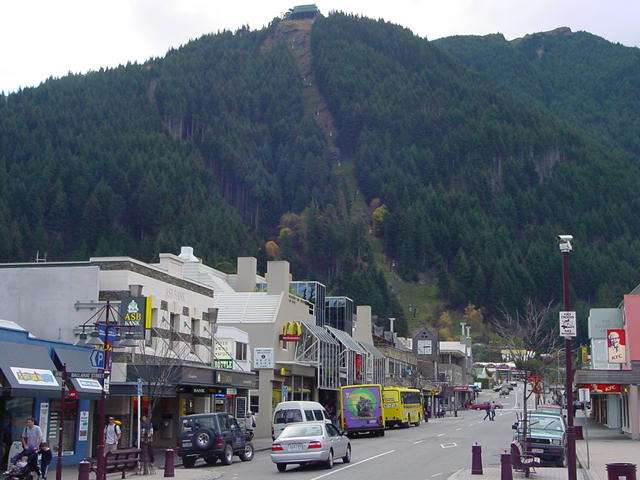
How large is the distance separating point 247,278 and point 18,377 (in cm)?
4233

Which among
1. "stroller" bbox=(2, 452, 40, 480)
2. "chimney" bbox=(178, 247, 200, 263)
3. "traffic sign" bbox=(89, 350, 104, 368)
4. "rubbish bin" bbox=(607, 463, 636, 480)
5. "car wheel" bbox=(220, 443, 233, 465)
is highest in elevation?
"chimney" bbox=(178, 247, 200, 263)

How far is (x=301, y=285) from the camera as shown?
7006cm

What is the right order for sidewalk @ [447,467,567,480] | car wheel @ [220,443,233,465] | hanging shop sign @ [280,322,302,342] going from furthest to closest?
hanging shop sign @ [280,322,302,342] < car wheel @ [220,443,233,465] < sidewalk @ [447,467,567,480]

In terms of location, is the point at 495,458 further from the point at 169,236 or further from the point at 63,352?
the point at 169,236

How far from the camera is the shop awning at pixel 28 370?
26.4 meters

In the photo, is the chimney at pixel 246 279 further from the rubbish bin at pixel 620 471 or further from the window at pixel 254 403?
the rubbish bin at pixel 620 471

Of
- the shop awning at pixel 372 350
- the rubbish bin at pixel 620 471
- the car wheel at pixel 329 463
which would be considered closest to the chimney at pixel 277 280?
the shop awning at pixel 372 350

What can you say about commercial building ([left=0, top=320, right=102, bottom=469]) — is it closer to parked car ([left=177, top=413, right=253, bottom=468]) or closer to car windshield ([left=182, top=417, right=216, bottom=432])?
car windshield ([left=182, top=417, right=216, bottom=432])

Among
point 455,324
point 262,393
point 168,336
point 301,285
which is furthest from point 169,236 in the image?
point 168,336

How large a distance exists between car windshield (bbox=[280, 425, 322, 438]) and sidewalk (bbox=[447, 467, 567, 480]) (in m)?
4.58

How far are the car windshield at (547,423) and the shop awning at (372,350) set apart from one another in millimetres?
46643

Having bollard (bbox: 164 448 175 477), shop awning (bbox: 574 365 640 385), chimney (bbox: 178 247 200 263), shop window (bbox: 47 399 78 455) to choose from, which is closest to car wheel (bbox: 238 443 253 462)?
shop window (bbox: 47 399 78 455)

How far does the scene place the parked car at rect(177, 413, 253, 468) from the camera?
102 feet

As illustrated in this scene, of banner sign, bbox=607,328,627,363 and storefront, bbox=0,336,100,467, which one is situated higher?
banner sign, bbox=607,328,627,363
